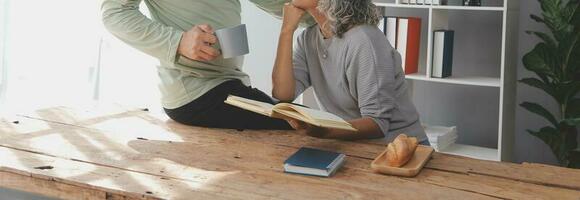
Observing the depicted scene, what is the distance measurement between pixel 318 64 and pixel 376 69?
286 millimetres

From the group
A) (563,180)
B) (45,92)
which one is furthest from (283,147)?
(45,92)

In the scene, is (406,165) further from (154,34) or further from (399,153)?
(154,34)

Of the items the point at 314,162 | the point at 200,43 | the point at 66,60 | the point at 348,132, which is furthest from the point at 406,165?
the point at 66,60

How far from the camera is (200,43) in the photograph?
7.45 feet

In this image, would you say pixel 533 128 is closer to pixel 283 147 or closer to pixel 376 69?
pixel 376 69

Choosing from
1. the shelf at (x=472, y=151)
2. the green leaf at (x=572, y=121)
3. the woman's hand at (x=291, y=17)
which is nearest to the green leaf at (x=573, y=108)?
the green leaf at (x=572, y=121)

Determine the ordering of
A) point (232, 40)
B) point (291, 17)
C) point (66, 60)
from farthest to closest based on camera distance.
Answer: point (66, 60), point (291, 17), point (232, 40)

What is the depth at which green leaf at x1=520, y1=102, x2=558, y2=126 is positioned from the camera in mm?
3354

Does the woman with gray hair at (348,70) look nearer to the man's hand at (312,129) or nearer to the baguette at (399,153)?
the man's hand at (312,129)

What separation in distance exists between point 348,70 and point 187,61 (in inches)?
19.5

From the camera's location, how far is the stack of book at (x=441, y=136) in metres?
3.44

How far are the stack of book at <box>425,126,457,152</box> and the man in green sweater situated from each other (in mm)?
1092

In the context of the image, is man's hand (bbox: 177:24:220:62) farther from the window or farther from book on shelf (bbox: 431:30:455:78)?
the window

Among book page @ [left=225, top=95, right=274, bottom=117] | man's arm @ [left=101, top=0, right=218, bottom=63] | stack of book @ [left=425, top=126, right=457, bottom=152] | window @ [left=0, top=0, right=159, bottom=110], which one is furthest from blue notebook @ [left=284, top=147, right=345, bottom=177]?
window @ [left=0, top=0, right=159, bottom=110]
